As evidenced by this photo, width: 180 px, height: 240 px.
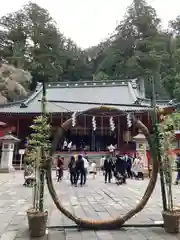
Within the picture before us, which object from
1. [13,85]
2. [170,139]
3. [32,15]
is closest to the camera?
[170,139]

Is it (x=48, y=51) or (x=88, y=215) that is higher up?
(x=48, y=51)

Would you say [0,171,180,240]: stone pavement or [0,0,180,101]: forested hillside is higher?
[0,0,180,101]: forested hillside

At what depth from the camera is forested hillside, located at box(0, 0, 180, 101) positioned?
129 ft

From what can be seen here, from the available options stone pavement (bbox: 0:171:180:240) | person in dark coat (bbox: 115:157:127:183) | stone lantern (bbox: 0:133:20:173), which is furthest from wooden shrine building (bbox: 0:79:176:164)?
stone pavement (bbox: 0:171:180:240)

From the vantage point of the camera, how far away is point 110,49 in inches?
1740

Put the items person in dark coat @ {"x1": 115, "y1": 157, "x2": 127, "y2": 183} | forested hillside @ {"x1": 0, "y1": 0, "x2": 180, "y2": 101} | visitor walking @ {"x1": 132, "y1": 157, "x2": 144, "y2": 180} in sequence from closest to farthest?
person in dark coat @ {"x1": 115, "y1": 157, "x2": 127, "y2": 183} < visitor walking @ {"x1": 132, "y1": 157, "x2": 144, "y2": 180} < forested hillside @ {"x1": 0, "y1": 0, "x2": 180, "y2": 101}

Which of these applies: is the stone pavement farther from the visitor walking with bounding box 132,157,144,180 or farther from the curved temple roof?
the curved temple roof

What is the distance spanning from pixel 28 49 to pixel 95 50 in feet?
48.9

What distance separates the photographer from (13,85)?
3259 cm

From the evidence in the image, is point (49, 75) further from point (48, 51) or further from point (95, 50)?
point (95, 50)

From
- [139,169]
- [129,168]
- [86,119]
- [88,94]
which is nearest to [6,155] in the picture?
[129,168]

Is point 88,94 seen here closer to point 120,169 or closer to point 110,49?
point 120,169

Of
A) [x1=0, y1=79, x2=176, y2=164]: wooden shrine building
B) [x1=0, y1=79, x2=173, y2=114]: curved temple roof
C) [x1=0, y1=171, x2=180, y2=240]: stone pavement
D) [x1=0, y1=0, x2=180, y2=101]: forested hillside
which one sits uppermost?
[x1=0, y1=0, x2=180, y2=101]: forested hillside

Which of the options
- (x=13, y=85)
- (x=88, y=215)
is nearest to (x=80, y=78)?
(x=13, y=85)
